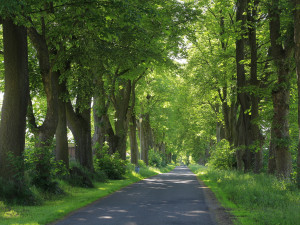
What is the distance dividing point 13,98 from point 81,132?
8.46 meters

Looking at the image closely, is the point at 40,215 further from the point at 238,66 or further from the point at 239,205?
the point at 238,66

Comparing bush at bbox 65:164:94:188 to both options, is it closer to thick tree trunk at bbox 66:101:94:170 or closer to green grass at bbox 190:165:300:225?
thick tree trunk at bbox 66:101:94:170

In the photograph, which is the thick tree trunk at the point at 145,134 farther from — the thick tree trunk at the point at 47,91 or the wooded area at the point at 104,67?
the thick tree trunk at the point at 47,91

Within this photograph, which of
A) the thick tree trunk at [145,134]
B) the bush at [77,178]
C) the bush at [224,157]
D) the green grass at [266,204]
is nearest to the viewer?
the green grass at [266,204]

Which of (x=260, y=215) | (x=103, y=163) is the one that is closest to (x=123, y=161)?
(x=103, y=163)

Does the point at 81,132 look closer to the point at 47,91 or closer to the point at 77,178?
the point at 77,178

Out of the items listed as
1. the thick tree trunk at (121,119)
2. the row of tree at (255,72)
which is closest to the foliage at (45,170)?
the row of tree at (255,72)

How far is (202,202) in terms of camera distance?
41.0ft

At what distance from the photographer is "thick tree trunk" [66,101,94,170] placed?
66.8 feet

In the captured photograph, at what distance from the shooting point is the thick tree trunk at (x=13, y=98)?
478 inches

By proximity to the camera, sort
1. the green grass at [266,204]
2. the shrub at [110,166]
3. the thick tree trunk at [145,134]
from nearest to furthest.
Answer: the green grass at [266,204]
the shrub at [110,166]
the thick tree trunk at [145,134]

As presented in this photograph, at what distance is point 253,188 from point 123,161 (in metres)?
15.6

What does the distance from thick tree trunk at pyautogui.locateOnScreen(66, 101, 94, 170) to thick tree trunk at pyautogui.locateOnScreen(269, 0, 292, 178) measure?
1065 cm

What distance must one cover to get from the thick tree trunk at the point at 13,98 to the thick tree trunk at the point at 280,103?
996 centimetres
